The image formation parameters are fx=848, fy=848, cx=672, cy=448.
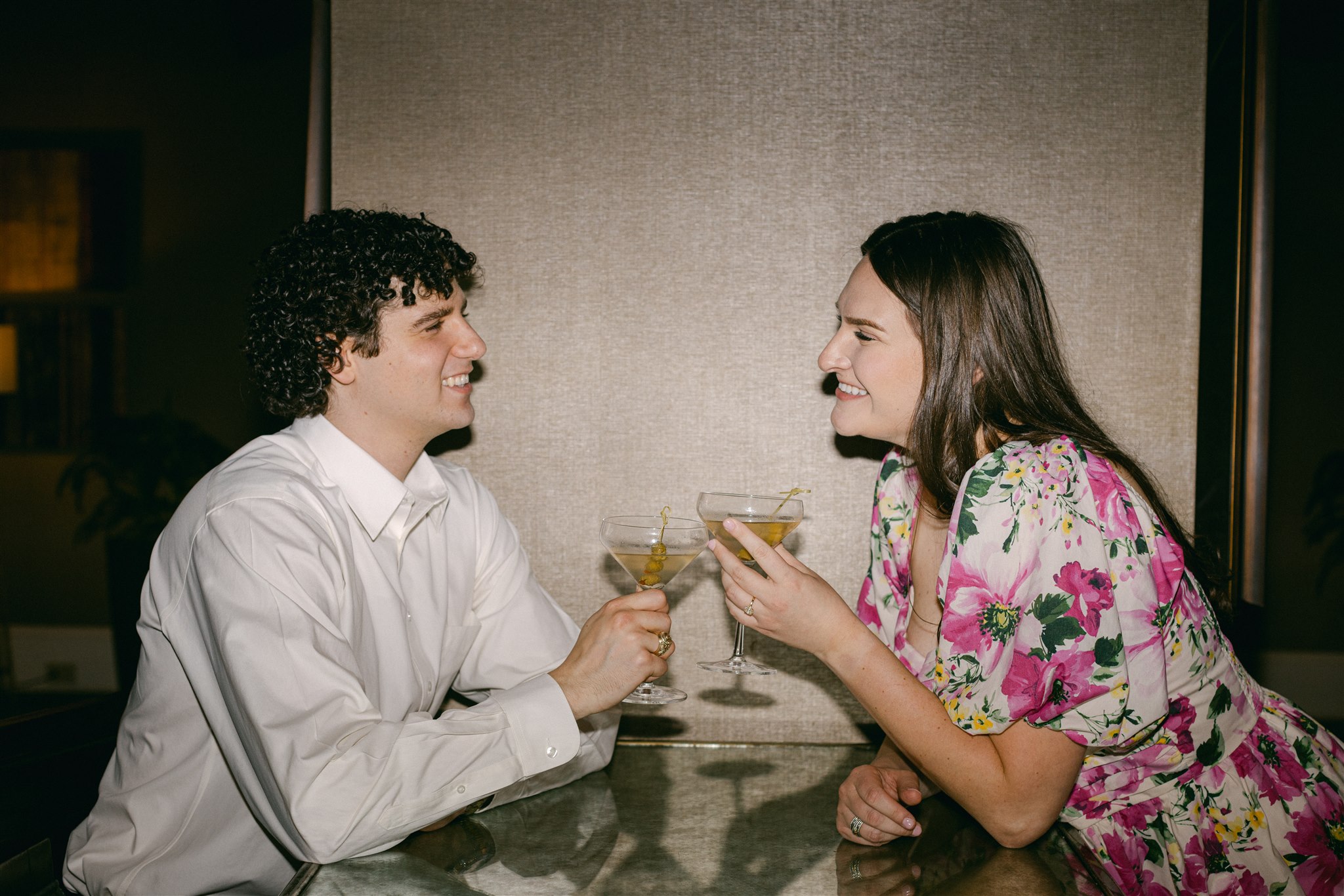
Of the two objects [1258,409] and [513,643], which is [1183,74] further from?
[513,643]

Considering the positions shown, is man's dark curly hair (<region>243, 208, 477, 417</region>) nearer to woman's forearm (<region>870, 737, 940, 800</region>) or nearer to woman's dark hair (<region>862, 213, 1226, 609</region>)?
woman's dark hair (<region>862, 213, 1226, 609</region>)

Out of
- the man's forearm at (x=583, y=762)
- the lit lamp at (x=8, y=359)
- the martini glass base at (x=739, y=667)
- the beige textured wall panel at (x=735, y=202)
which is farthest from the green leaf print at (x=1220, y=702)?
the lit lamp at (x=8, y=359)

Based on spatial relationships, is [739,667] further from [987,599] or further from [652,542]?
[987,599]

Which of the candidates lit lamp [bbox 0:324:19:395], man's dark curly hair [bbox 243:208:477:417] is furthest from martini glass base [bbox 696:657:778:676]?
lit lamp [bbox 0:324:19:395]

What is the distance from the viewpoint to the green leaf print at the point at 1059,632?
4.58 ft

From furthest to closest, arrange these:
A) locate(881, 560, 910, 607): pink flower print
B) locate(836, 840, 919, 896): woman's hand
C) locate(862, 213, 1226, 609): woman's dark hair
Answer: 1. locate(881, 560, 910, 607): pink flower print
2. locate(862, 213, 1226, 609): woman's dark hair
3. locate(836, 840, 919, 896): woman's hand

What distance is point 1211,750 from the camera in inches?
62.9

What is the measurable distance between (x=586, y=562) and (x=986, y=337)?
117 cm

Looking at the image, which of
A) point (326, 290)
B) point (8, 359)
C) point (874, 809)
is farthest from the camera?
point (8, 359)

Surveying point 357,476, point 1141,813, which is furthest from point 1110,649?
point 357,476

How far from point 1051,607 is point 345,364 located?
147cm

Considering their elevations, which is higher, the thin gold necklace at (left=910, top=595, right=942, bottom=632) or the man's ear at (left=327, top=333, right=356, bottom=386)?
the man's ear at (left=327, top=333, right=356, bottom=386)

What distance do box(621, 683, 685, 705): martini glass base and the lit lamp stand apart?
5.29 m

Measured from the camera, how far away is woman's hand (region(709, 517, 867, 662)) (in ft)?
4.98
